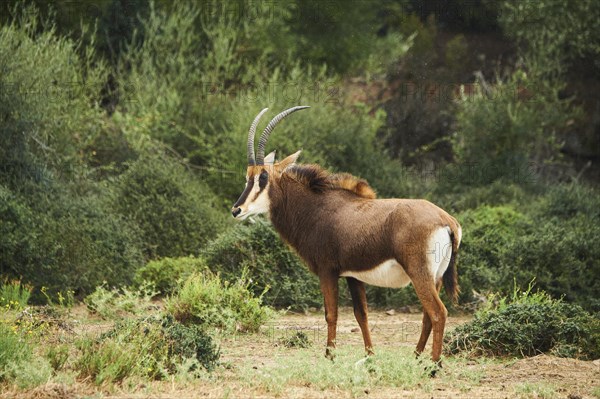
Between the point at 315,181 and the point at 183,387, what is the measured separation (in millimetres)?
2924

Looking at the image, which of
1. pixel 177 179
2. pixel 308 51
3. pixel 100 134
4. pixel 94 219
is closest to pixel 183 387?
pixel 94 219

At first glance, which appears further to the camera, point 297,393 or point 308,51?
point 308,51

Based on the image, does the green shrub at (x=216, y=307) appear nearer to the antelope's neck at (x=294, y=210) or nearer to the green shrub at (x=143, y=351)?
the antelope's neck at (x=294, y=210)

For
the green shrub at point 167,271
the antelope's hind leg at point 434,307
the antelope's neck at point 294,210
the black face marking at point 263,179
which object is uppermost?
the black face marking at point 263,179

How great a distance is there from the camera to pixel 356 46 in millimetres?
29016

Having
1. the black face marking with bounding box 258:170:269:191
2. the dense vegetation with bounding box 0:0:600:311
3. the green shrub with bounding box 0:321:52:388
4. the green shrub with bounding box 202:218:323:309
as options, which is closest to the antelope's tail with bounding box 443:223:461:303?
the black face marking with bounding box 258:170:269:191

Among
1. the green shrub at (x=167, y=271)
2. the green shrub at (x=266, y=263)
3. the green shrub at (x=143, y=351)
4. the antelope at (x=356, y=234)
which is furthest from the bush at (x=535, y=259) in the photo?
the green shrub at (x=143, y=351)

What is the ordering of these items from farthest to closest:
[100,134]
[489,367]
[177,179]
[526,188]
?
[526,188]
[100,134]
[177,179]
[489,367]

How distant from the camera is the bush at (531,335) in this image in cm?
926

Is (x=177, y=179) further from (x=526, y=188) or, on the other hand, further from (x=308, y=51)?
(x=308, y=51)

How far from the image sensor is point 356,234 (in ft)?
27.9

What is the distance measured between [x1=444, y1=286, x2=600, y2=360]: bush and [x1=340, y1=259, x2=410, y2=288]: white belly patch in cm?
144

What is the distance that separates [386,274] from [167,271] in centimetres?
582

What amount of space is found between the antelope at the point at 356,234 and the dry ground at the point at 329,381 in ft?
1.51
